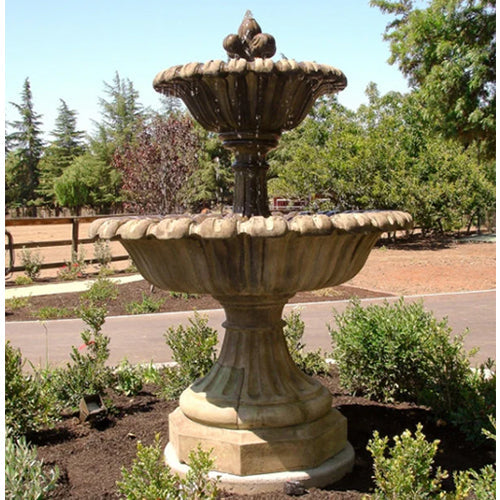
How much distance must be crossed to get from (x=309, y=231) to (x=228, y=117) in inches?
43.3

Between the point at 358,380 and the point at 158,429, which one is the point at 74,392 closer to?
the point at 158,429

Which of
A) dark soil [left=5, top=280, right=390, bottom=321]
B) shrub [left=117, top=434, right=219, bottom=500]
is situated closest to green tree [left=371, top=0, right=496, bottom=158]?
dark soil [left=5, top=280, right=390, bottom=321]

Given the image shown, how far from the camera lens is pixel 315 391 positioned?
3.68 metres

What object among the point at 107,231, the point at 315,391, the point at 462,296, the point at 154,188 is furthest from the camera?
the point at 154,188

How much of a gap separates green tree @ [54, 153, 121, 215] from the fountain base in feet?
168

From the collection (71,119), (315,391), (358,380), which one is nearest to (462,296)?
(358,380)

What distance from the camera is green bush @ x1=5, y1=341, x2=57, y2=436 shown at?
388cm

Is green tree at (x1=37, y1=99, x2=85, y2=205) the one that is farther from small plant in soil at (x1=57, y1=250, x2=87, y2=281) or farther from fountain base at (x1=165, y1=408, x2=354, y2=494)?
fountain base at (x1=165, y1=408, x2=354, y2=494)

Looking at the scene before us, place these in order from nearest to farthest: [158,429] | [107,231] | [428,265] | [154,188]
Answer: [107,231]
[158,429]
[154,188]
[428,265]

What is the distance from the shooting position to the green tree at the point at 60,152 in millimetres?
60531

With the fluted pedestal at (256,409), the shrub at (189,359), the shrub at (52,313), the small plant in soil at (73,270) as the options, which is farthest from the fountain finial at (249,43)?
the small plant in soil at (73,270)

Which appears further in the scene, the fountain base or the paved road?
the paved road

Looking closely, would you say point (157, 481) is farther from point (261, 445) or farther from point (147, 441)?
point (147, 441)

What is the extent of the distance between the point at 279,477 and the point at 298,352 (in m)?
2.02
